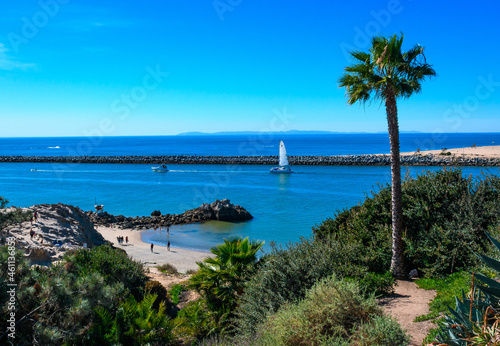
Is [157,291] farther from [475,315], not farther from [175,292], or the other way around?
[475,315]

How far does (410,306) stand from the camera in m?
8.45

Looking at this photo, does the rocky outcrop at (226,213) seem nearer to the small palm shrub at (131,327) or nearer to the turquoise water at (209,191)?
the turquoise water at (209,191)

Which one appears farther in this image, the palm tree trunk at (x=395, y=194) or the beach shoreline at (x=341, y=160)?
the beach shoreline at (x=341, y=160)

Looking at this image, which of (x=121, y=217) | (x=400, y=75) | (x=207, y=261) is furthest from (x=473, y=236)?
(x=121, y=217)

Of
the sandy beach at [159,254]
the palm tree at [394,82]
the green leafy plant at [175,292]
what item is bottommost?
the sandy beach at [159,254]

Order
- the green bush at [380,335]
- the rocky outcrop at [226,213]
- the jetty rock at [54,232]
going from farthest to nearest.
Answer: the rocky outcrop at [226,213], the jetty rock at [54,232], the green bush at [380,335]

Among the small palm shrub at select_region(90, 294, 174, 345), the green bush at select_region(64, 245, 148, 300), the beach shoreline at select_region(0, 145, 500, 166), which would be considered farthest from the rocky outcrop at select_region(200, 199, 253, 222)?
the beach shoreline at select_region(0, 145, 500, 166)

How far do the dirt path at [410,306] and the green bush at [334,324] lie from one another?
2.60 feet

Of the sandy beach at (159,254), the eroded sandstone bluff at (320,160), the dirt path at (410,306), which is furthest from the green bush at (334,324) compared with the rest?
the eroded sandstone bluff at (320,160)

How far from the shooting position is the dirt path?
6.84 m

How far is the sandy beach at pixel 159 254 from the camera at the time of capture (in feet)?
83.0

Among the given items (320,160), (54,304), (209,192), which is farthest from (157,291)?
(320,160)

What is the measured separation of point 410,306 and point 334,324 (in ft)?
11.5

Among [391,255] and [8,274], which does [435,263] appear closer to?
[391,255]
